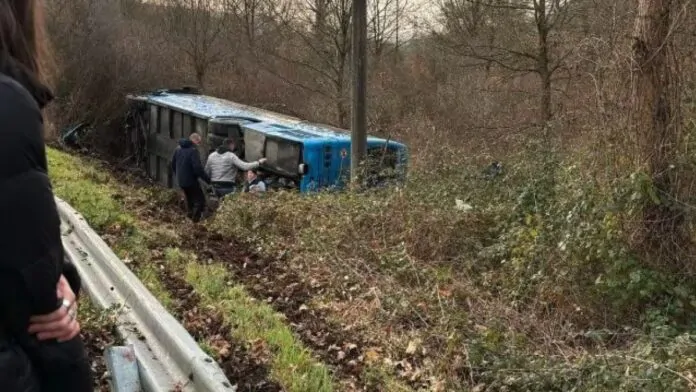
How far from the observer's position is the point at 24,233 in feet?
5.63

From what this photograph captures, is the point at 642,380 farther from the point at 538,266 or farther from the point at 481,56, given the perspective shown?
the point at 481,56

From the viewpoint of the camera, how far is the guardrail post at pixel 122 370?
3.33 metres

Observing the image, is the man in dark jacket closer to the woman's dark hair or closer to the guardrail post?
the guardrail post

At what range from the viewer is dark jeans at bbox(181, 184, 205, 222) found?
42.5 feet

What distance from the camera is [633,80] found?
20.9 ft

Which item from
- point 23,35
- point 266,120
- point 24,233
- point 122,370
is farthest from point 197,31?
point 24,233

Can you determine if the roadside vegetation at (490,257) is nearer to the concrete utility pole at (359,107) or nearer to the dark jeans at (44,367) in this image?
the concrete utility pole at (359,107)

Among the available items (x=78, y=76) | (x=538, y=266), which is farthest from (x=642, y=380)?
(x=78, y=76)

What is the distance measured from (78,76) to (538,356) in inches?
860

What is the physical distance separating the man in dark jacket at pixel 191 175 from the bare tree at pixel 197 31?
16.5 m

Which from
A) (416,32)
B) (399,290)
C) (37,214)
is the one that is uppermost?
(416,32)

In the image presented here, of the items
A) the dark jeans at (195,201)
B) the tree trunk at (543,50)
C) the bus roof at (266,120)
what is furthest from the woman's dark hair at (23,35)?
the tree trunk at (543,50)

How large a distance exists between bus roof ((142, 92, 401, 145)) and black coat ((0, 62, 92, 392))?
1024 cm

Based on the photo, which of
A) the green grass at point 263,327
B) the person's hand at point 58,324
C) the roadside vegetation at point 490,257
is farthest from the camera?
the roadside vegetation at point 490,257
